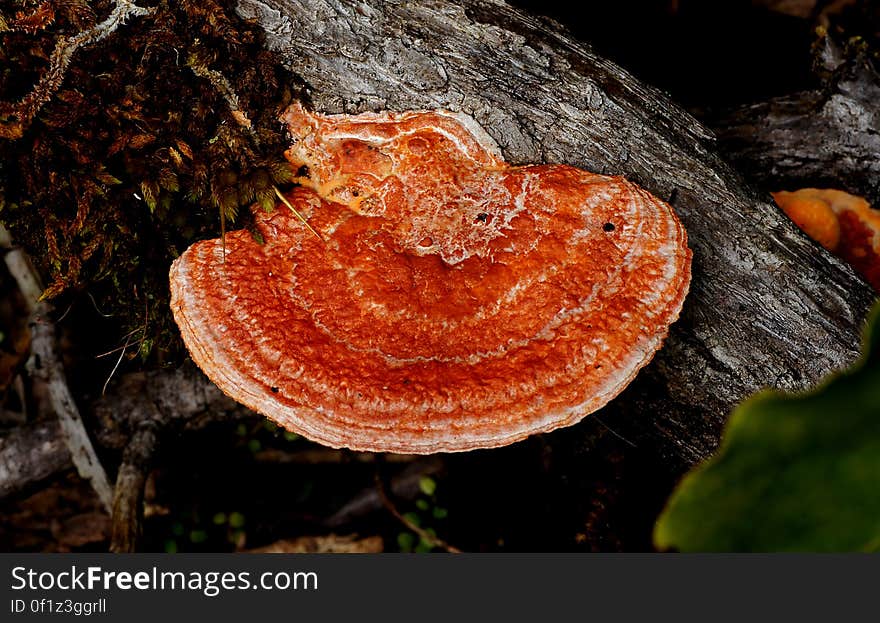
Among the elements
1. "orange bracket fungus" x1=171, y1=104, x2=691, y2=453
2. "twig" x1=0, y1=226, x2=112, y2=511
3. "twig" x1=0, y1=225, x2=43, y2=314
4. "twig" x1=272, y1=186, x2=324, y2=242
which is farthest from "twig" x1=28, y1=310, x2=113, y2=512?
"twig" x1=272, y1=186, x2=324, y2=242

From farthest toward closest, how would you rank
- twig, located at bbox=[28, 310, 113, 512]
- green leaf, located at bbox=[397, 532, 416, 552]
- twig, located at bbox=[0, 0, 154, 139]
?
green leaf, located at bbox=[397, 532, 416, 552], twig, located at bbox=[28, 310, 113, 512], twig, located at bbox=[0, 0, 154, 139]

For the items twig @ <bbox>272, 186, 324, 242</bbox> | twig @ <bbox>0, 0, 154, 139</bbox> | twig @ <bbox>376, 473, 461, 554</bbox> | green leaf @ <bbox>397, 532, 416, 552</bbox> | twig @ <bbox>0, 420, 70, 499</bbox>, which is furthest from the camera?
green leaf @ <bbox>397, 532, 416, 552</bbox>

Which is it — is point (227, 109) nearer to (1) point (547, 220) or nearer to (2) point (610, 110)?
(1) point (547, 220)

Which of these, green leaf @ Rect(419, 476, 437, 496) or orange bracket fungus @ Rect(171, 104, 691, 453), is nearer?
orange bracket fungus @ Rect(171, 104, 691, 453)

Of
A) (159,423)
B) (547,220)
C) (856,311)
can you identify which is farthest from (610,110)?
(159,423)

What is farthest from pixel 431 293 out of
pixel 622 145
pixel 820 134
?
pixel 820 134

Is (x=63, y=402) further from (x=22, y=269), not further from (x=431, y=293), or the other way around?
(x=431, y=293)

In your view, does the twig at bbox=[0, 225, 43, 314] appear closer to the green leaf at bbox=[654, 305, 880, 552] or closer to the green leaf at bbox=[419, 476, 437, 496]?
the green leaf at bbox=[419, 476, 437, 496]

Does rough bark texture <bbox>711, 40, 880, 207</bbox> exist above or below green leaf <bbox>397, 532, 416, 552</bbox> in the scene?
above
